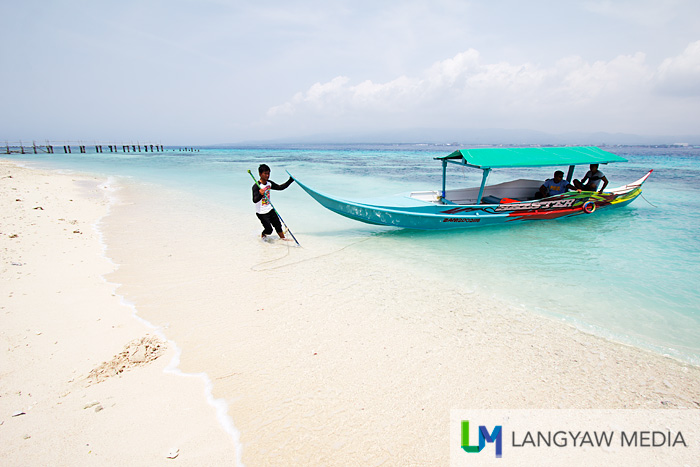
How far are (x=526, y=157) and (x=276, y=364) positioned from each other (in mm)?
8657

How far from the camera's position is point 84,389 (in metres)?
3.06

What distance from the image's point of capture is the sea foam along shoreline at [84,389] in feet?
8.18

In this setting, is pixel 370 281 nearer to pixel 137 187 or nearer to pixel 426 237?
pixel 426 237

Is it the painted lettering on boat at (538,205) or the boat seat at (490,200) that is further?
the boat seat at (490,200)

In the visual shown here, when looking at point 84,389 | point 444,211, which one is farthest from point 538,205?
point 84,389

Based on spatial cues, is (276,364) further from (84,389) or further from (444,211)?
(444,211)

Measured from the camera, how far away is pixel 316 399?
3088mm

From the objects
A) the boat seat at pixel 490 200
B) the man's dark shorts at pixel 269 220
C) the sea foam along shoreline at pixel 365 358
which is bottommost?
the sea foam along shoreline at pixel 365 358

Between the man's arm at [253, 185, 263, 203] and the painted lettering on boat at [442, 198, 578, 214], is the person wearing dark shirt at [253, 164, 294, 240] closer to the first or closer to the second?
the man's arm at [253, 185, 263, 203]

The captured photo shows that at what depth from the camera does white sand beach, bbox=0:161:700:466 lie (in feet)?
8.59

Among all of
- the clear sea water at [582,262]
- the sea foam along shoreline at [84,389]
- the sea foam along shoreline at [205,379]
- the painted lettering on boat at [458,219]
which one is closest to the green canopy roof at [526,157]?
the painted lettering on boat at [458,219]

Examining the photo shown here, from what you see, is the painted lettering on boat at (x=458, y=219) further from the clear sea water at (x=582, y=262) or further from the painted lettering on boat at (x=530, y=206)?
the clear sea water at (x=582, y=262)

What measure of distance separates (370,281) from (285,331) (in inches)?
83.4

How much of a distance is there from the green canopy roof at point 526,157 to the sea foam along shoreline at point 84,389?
7.95 meters
